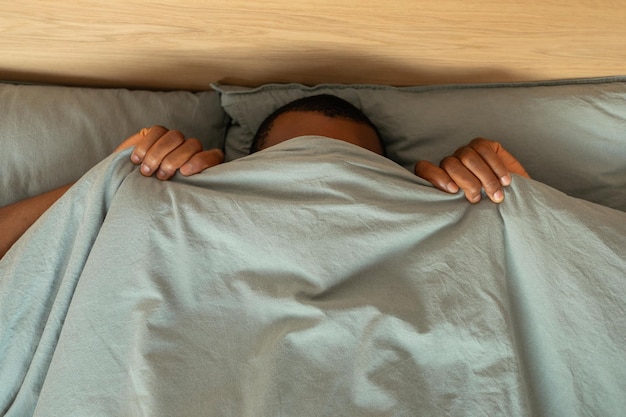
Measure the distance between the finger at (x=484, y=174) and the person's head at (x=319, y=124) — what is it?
0.18 metres

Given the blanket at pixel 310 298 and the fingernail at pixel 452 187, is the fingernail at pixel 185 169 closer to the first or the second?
the blanket at pixel 310 298

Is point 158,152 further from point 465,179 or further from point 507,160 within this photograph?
point 507,160

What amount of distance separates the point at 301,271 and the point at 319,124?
315 mm

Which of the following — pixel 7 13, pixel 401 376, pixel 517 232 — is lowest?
pixel 401 376

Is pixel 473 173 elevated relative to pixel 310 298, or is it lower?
elevated

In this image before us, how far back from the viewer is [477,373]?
30.9 inches

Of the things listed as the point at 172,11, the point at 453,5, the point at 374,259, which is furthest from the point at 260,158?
the point at 453,5

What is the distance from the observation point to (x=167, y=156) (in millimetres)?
944

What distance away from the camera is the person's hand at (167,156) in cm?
94

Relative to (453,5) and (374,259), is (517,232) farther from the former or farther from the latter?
(453,5)

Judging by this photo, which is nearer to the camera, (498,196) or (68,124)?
(498,196)

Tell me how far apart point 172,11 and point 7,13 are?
0.30 metres

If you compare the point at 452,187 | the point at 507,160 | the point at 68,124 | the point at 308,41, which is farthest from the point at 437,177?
the point at 68,124

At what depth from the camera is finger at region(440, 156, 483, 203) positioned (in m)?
0.93
